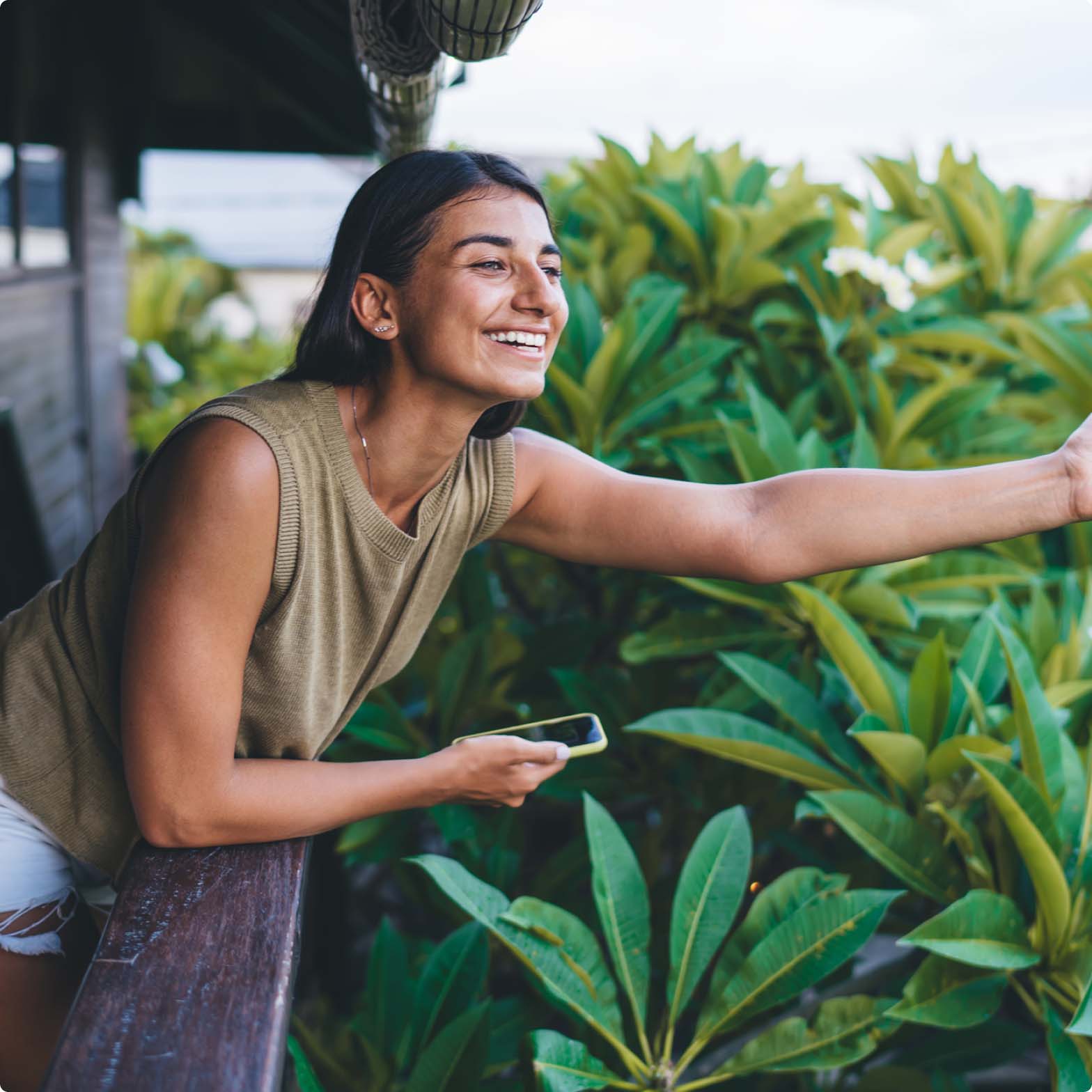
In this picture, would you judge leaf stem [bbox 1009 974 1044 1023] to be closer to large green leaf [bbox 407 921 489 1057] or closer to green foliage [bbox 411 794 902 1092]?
green foliage [bbox 411 794 902 1092]

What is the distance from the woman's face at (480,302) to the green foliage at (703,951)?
0.65 metres

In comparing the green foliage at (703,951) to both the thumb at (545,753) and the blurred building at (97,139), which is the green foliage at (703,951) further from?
the blurred building at (97,139)

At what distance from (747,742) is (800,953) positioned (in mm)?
352

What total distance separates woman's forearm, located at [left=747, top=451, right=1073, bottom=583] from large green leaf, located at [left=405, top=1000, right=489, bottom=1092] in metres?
0.74

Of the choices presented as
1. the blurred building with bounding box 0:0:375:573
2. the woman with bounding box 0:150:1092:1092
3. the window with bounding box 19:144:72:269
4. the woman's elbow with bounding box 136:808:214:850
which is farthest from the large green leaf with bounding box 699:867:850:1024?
the window with bounding box 19:144:72:269

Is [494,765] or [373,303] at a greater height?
[373,303]

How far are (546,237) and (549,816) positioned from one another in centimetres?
230

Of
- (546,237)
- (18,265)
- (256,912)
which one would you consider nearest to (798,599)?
(546,237)

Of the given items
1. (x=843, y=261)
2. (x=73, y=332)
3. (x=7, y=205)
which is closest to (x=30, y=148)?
(x=7, y=205)

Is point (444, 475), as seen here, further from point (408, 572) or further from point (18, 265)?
point (18, 265)

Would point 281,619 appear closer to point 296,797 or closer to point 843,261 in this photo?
point 296,797

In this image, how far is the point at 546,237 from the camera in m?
1.41

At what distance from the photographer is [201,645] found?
1.19 m

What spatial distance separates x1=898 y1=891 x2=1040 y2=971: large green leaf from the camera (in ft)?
4.66
